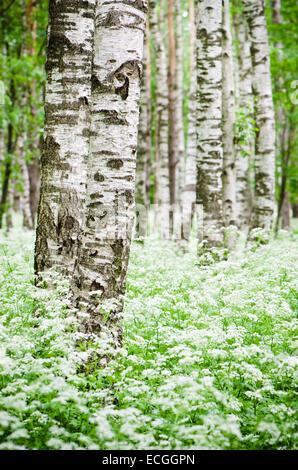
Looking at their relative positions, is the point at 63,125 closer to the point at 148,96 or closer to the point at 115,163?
the point at 115,163

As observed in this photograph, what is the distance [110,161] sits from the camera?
12.6 ft

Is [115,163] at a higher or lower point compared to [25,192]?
lower

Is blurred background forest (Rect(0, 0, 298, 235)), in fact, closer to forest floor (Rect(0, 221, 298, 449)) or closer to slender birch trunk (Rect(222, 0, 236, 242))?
slender birch trunk (Rect(222, 0, 236, 242))

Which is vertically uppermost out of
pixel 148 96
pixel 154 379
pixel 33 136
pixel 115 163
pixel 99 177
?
pixel 148 96

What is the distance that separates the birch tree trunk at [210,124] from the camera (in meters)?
7.54

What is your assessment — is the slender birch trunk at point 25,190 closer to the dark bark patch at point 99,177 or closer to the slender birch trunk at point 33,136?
the slender birch trunk at point 33,136

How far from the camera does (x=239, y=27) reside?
17312 mm

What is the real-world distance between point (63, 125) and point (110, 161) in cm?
76

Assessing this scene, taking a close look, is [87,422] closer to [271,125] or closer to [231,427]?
[231,427]

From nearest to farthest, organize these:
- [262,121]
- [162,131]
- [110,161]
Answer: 1. [110,161]
2. [262,121]
3. [162,131]

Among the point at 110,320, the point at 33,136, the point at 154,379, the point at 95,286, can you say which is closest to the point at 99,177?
the point at 95,286

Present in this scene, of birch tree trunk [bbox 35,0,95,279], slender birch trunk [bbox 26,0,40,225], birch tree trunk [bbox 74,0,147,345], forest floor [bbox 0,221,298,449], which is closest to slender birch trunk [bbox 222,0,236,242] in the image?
forest floor [bbox 0,221,298,449]

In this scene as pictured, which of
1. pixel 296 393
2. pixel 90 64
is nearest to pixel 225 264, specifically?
pixel 296 393

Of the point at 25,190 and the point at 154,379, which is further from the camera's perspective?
the point at 25,190
